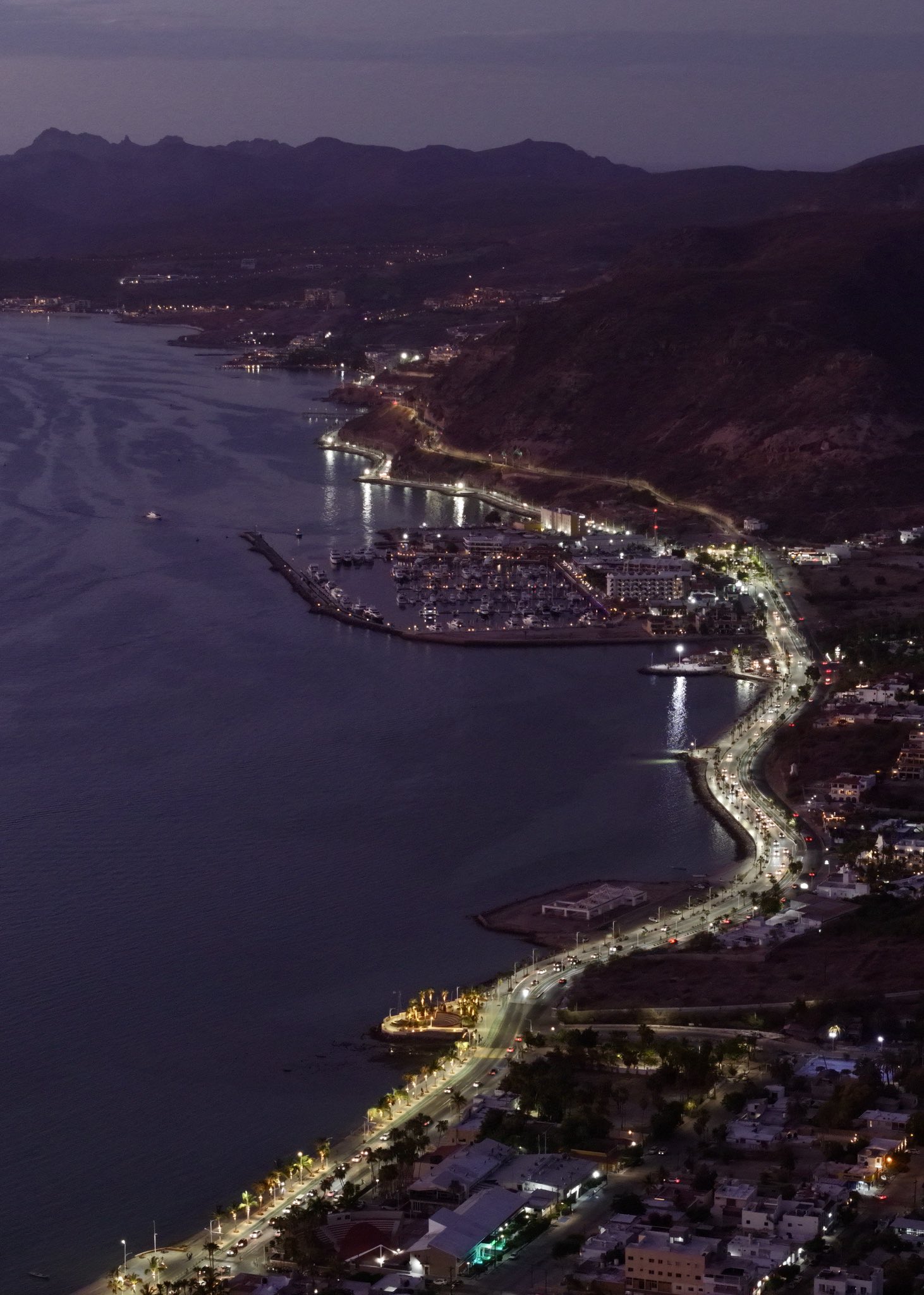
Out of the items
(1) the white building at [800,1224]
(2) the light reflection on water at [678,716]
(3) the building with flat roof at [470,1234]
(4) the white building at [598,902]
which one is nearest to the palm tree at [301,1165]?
(3) the building with flat roof at [470,1234]

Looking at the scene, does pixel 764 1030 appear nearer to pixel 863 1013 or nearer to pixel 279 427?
pixel 863 1013

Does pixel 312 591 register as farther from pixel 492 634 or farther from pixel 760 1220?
pixel 760 1220

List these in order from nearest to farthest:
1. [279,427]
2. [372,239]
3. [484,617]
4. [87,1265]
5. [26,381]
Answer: [87,1265] → [484,617] → [279,427] → [26,381] → [372,239]

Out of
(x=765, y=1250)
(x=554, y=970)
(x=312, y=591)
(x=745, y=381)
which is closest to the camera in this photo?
(x=765, y=1250)

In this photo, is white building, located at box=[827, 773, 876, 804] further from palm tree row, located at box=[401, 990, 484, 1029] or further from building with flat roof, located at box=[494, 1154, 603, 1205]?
building with flat roof, located at box=[494, 1154, 603, 1205]

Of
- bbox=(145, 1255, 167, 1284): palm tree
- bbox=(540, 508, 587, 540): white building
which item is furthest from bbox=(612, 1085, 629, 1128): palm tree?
bbox=(540, 508, 587, 540): white building

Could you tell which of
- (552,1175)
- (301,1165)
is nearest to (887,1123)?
(552,1175)

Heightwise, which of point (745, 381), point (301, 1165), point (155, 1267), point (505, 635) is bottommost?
point (155, 1267)

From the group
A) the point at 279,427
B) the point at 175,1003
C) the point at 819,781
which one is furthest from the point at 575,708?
the point at 279,427

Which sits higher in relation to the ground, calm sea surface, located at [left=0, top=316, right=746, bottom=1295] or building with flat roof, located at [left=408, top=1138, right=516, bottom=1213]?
calm sea surface, located at [left=0, top=316, right=746, bottom=1295]
